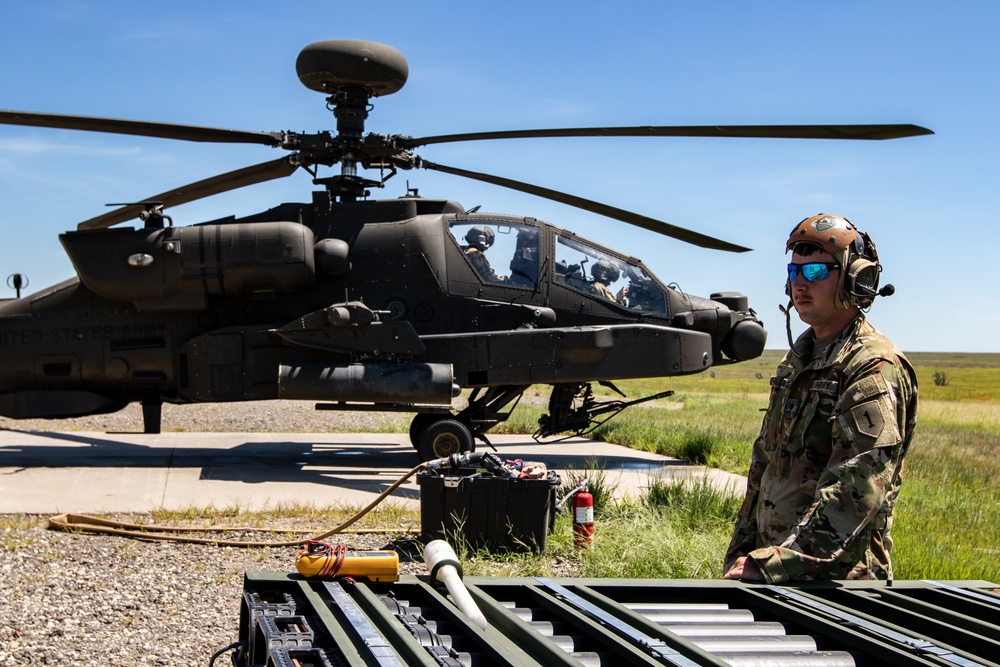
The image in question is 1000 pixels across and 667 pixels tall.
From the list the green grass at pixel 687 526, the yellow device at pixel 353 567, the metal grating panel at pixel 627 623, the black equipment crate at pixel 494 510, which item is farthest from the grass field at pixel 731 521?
the yellow device at pixel 353 567

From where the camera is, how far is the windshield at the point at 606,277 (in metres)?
10.9

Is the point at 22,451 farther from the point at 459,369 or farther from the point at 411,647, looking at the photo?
the point at 411,647

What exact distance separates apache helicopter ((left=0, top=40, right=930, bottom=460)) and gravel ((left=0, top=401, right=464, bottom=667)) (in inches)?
114

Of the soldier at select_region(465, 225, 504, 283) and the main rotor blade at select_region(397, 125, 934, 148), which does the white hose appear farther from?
the soldier at select_region(465, 225, 504, 283)

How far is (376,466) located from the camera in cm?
1158

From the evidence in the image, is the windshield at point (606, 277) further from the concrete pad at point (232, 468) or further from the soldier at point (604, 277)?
the concrete pad at point (232, 468)

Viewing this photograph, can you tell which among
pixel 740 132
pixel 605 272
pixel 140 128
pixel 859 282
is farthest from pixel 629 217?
pixel 859 282

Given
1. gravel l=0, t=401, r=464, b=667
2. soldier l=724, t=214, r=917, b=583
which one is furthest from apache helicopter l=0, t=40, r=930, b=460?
soldier l=724, t=214, r=917, b=583

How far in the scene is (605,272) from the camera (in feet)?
36.2

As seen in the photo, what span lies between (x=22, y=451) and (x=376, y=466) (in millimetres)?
4068

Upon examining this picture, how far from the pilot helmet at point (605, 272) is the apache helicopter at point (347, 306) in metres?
0.02

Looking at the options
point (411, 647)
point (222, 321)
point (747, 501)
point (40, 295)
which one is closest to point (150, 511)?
point (222, 321)

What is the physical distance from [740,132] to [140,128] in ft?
17.5

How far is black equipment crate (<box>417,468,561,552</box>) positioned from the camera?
267 inches
